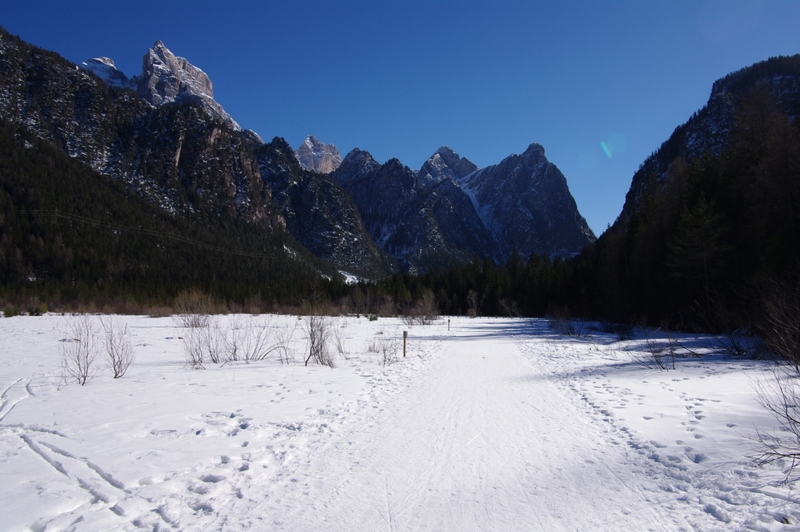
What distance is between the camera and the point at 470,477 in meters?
4.34

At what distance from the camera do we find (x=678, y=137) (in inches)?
4230

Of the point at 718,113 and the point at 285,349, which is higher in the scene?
the point at 718,113

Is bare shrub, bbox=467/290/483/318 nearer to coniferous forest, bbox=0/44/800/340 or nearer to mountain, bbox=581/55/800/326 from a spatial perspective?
coniferous forest, bbox=0/44/800/340

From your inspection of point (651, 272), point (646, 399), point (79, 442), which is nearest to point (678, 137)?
point (651, 272)

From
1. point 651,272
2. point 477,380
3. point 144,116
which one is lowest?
point 477,380

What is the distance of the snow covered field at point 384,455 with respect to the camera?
3.49 m

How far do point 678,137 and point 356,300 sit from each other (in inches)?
4055

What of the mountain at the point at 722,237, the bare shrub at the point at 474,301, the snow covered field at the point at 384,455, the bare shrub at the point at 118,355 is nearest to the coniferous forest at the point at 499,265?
the mountain at the point at 722,237

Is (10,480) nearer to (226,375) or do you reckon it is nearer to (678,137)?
(226,375)

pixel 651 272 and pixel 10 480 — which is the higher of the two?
pixel 651 272

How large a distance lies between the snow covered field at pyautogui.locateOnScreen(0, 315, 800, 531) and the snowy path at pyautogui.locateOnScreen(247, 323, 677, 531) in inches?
0.9

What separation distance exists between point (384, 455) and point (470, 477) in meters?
1.22

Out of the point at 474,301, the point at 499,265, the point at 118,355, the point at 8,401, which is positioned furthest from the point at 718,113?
the point at 8,401

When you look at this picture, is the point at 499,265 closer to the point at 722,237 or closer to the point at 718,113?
the point at 722,237
